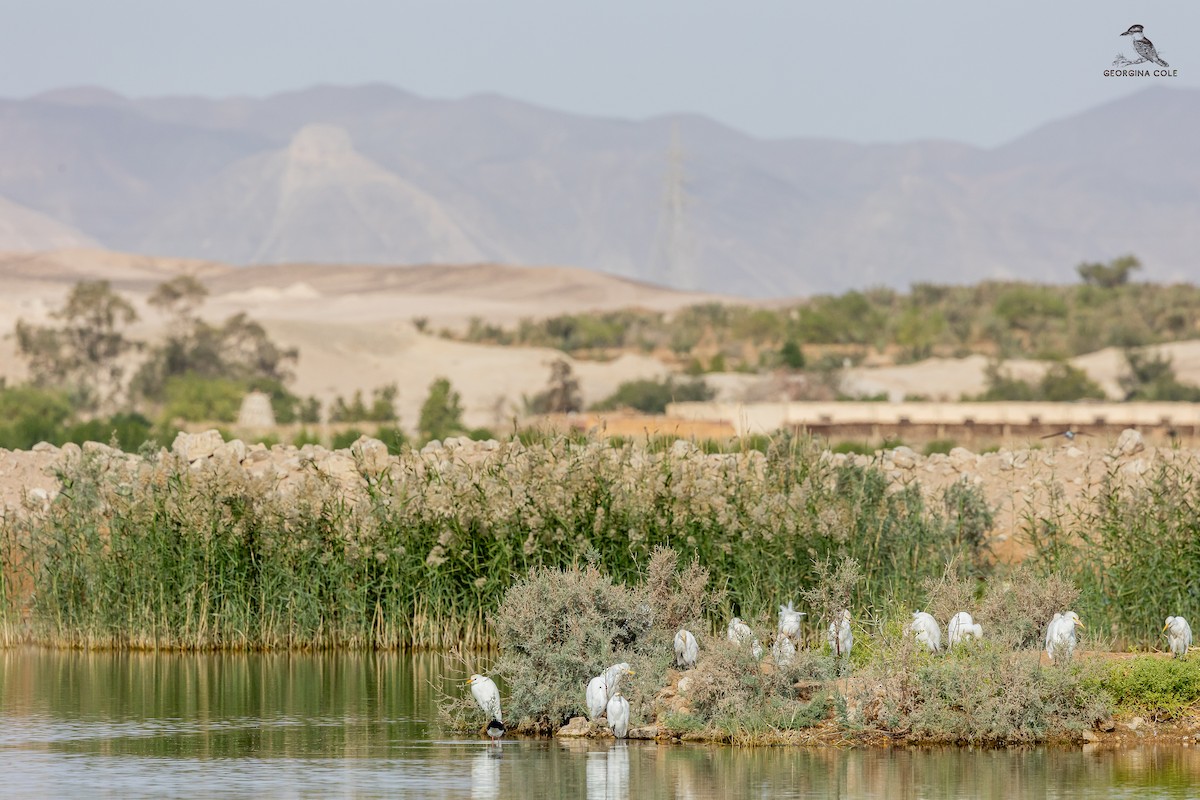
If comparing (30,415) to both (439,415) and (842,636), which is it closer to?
(439,415)

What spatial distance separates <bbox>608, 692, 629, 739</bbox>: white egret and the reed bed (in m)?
4.02

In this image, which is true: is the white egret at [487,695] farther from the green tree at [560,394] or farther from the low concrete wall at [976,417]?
the green tree at [560,394]

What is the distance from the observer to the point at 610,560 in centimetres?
1855

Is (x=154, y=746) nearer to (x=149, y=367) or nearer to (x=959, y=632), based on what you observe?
(x=959, y=632)

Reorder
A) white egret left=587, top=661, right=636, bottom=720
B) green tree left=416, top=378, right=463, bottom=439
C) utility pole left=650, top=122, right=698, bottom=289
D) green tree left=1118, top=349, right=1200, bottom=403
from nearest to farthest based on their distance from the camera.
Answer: white egret left=587, top=661, right=636, bottom=720
green tree left=416, top=378, right=463, bottom=439
green tree left=1118, top=349, right=1200, bottom=403
utility pole left=650, top=122, right=698, bottom=289

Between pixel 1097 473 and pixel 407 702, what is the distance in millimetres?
12679

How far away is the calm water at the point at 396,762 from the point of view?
1221 cm

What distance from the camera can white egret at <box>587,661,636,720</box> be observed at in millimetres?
13938

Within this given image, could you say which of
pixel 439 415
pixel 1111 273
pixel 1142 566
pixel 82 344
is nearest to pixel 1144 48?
pixel 1142 566

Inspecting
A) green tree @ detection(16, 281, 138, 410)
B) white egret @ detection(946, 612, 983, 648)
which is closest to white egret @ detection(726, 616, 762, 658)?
white egret @ detection(946, 612, 983, 648)

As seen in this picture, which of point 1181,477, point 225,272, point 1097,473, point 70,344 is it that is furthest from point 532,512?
point 225,272

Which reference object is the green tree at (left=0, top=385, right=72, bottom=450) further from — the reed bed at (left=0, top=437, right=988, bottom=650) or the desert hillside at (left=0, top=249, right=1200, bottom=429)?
the reed bed at (left=0, top=437, right=988, bottom=650)

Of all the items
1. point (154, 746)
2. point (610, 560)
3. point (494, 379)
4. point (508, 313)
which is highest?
point (508, 313)

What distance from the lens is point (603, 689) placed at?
13945 millimetres
